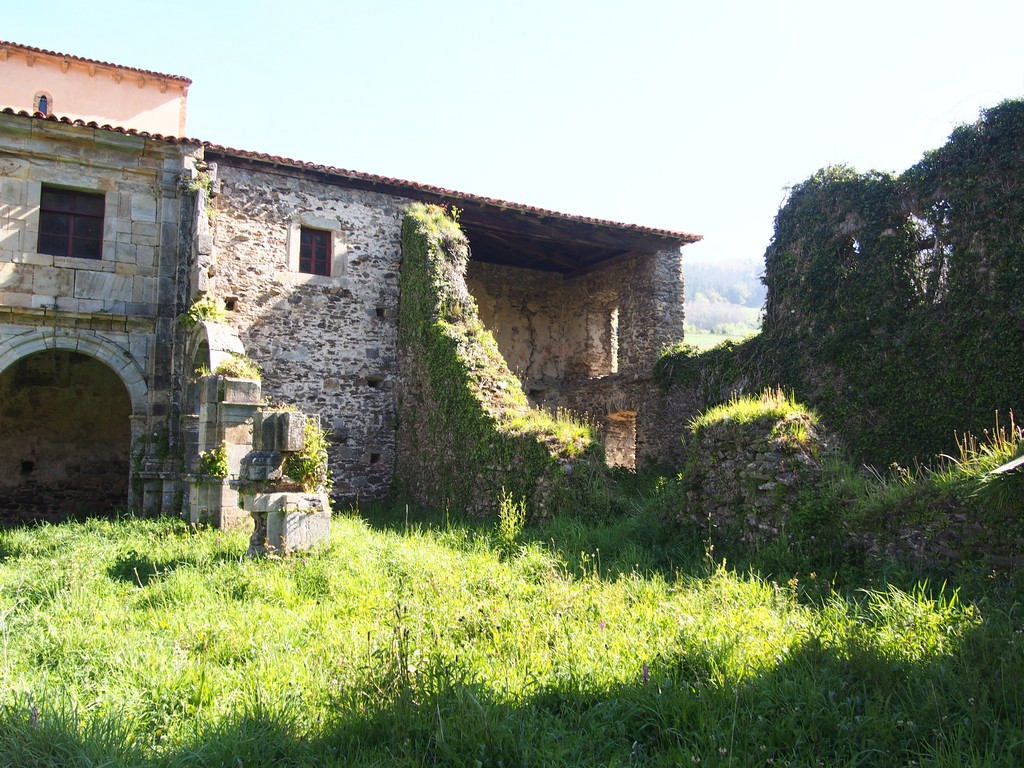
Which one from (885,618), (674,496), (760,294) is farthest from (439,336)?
(760,294)

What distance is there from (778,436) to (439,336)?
6.79 meters

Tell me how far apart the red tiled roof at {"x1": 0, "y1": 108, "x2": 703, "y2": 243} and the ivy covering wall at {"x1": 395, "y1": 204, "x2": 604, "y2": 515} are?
589mm

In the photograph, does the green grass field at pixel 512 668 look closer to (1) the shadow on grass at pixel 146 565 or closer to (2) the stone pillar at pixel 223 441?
(1) the shadow on grass at pixel 146 565

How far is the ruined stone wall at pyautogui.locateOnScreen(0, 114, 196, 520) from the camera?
38.5ft

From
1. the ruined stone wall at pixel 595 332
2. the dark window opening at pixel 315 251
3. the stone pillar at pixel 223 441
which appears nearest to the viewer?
the stone pillar at pixel 223 441

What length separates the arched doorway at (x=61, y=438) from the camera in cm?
1468

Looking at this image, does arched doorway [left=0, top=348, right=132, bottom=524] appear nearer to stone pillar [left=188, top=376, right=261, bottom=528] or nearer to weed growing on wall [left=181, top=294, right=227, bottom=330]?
weed growing on wall [left=181, top=294, right=227, bottom=330]

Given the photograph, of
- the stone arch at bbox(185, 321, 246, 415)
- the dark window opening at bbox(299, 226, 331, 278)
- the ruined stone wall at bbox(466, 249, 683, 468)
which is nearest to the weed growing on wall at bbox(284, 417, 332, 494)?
the stone arch at bbox(185, 321, 246, 415)

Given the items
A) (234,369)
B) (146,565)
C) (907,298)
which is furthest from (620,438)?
(146,565)

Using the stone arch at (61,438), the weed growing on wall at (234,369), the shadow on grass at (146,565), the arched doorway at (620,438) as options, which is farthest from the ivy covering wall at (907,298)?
the stone arch at (61,438)

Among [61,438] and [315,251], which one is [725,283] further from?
[61,438]

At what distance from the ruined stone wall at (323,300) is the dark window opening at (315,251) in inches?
7.1

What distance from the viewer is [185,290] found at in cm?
1260

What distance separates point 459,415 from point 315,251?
5.40m
